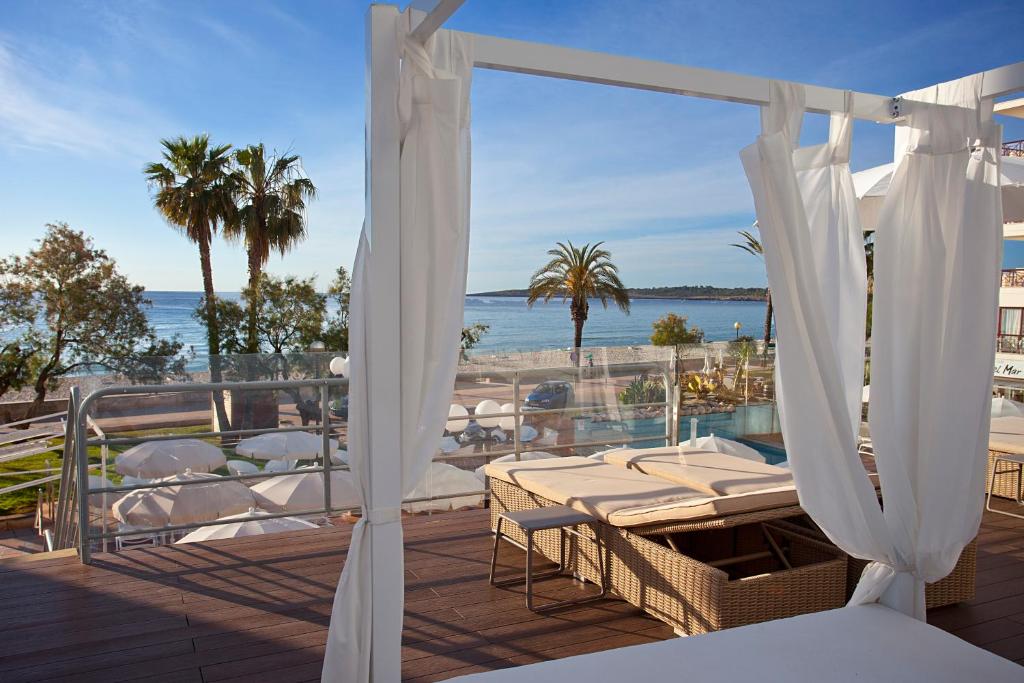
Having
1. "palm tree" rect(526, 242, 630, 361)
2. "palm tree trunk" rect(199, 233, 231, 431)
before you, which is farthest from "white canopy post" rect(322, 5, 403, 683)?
"palm tree" rect(526, 242, 630, 361)

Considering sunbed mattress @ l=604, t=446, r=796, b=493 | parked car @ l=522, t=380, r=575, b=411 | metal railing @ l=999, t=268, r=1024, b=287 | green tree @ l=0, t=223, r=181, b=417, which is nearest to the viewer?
sunbed mattress @ l=604, t=446, r=796, b=493

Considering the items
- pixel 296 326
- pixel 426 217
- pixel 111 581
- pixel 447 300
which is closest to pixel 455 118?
pixel 426 217

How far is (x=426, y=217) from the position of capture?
2158mm

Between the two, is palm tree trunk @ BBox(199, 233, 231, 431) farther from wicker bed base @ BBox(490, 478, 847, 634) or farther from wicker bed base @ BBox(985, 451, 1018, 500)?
wicker bed base @ BBox(490, 478, 847, 634)

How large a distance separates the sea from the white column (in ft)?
115

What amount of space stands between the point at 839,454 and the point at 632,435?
3395mm

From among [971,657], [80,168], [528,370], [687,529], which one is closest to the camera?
[971,657]

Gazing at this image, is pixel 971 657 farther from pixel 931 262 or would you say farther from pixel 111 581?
pixel 111 581

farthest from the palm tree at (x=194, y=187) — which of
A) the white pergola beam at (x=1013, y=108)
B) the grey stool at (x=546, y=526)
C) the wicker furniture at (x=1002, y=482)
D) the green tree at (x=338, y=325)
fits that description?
the wicker furniture at (x=1002, y=482)

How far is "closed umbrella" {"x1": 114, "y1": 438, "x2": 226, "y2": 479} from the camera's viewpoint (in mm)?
7896

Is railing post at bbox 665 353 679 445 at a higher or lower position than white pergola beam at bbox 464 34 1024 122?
lower

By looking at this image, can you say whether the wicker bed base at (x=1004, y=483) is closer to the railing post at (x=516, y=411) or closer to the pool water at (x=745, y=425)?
the pool water at (x=745, y=425)

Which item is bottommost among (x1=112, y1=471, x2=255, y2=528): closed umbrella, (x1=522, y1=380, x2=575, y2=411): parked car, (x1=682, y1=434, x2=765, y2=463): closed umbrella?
(x1=112, y1=471, x2=255, y2=528): closed umbrella

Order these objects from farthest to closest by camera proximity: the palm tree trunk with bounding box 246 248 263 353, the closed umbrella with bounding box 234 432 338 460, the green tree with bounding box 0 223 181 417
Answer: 1. the palm tree trunk with bounding box 246 248 263 353
2. the green tree with bounding box 0 223 181 417
3. the closed umbrella with bounding box 234 432 338 460
